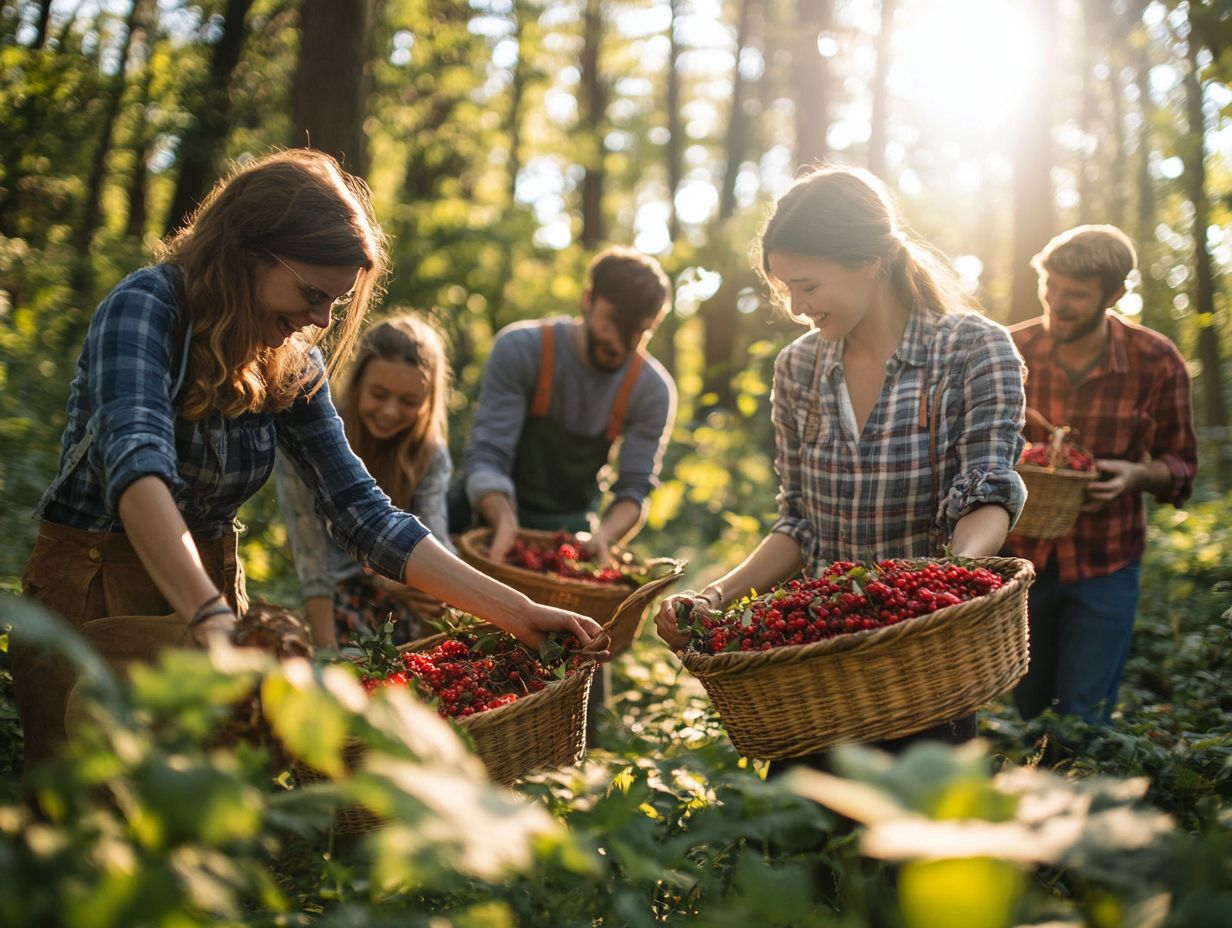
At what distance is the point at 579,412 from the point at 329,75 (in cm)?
312

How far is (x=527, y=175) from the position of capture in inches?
855

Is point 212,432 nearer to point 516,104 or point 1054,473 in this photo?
point 1054,473

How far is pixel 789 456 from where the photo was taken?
3.08 m

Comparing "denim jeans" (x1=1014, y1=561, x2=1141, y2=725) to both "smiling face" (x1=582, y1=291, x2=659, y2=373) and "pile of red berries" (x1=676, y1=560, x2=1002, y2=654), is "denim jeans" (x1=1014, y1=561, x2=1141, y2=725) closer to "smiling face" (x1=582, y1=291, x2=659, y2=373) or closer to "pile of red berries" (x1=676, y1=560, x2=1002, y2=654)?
"pile of red berries" (x1=676, y1=560, x2=1002, y2=654)

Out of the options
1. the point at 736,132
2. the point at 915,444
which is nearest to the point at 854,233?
the point at 915,444

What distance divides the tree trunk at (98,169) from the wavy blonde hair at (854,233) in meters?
10.6

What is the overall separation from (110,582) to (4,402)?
600 centimetres

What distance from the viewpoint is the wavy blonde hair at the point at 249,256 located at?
224cm

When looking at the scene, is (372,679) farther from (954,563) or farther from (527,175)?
(527,175)

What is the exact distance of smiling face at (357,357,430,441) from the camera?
12.7 feet

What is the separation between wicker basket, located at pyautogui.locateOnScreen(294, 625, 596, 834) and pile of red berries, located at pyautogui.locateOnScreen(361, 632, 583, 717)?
0.05 m

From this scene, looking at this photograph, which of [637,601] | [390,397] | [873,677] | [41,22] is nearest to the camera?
[873,677]

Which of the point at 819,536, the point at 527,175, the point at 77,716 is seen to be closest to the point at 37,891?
the point at 77,716

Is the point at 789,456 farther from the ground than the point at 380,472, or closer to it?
farther from the ground
